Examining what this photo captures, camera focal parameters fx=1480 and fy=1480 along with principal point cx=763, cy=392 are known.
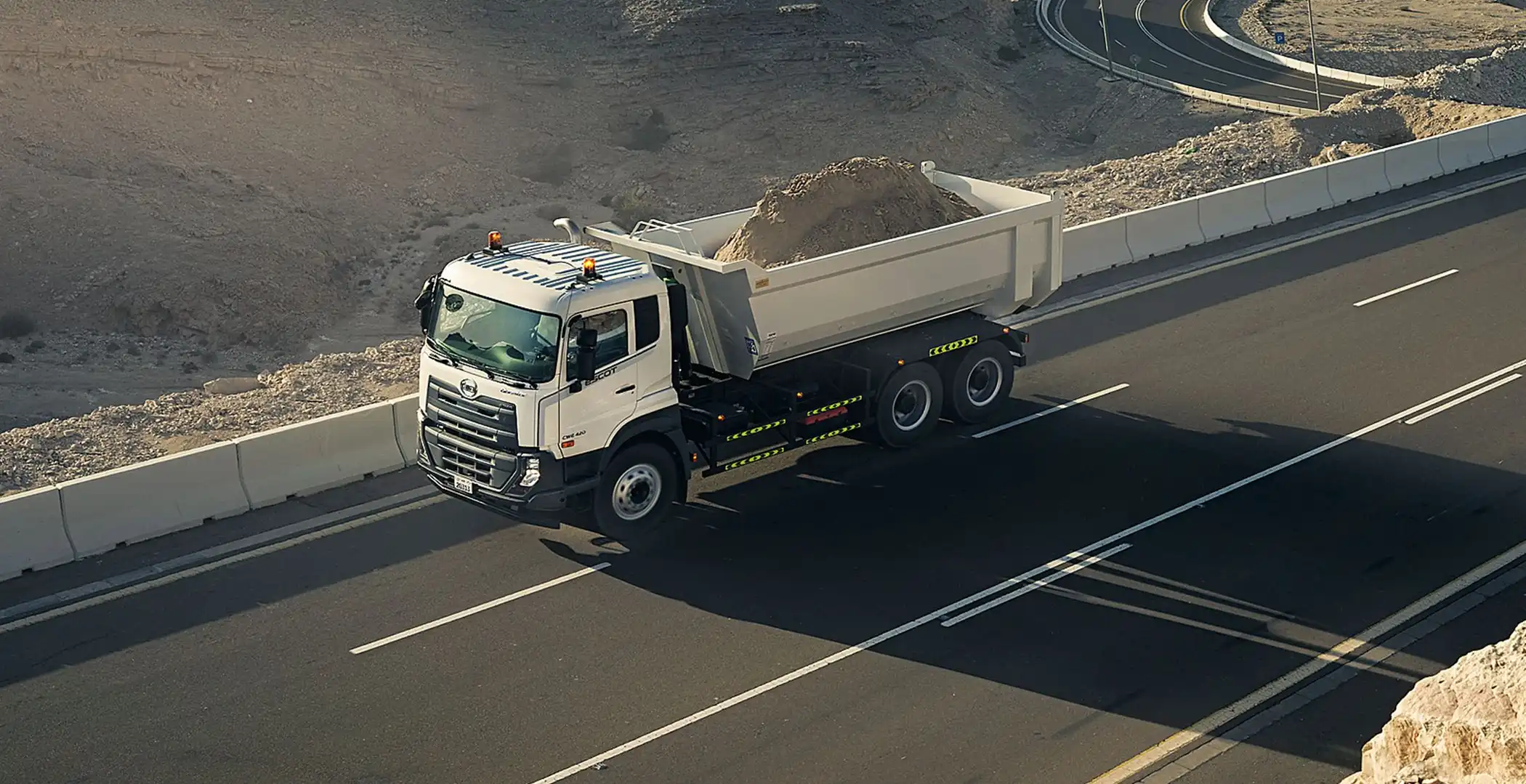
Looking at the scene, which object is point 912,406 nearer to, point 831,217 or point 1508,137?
point 831,217

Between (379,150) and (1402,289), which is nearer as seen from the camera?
(1402,289)

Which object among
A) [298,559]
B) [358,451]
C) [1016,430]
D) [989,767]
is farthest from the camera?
[1016,430]

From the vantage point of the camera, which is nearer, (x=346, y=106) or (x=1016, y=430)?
(x=1016, y=430)

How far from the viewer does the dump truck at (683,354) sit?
1463 centimetres

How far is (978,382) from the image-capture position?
18.4 meters

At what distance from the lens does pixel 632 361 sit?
49.3 feet

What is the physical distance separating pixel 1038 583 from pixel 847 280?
13.2ft

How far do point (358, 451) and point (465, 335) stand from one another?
10.0 feet

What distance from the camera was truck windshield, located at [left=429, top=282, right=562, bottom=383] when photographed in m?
14.5

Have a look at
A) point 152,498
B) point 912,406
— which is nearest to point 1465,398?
point 912,406

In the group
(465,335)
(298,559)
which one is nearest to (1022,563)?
(465,335)

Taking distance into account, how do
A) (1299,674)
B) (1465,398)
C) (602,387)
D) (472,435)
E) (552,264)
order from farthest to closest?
(1465,398) < (552,264) < (472,435) < (602,387) < (1299,674)

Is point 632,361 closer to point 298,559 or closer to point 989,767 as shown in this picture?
point 298,559

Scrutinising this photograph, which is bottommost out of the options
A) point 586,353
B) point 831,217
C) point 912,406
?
point 912,406
